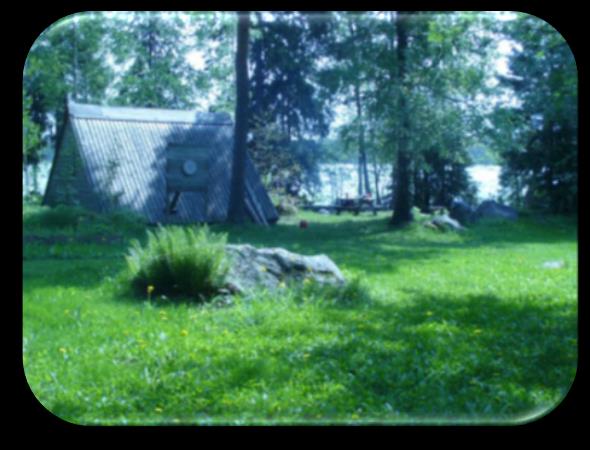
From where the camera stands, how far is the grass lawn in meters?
3.18

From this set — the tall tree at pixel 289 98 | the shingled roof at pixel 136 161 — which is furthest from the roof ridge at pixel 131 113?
the tall tree at pixel 289 98

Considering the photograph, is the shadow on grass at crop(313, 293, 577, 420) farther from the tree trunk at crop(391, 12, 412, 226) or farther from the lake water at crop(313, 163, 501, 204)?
the tree trunk at crop(391, 12, 412, 226)

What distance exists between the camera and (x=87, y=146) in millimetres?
5891

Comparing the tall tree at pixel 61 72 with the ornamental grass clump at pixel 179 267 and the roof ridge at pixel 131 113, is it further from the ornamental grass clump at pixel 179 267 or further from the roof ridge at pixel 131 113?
the ornamental grass clump at pixel 179 267

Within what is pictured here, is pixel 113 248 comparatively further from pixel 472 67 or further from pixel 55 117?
pixel 472 67

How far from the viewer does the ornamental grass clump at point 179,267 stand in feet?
17.8

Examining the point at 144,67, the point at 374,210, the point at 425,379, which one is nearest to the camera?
the point at 425,379

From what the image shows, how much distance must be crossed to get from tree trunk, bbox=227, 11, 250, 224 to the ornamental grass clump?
109 cm

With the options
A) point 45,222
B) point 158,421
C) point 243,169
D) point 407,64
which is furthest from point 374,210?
point 407,64

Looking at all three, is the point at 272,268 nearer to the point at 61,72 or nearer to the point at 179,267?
the point at 179,267

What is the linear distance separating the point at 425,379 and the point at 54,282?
11.2 feet

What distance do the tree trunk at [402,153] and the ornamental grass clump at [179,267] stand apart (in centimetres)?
208

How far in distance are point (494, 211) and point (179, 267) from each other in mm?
3297

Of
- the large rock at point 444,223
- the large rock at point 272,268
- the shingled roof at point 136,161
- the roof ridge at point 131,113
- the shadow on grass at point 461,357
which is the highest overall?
the roof ridge at point 131,113
